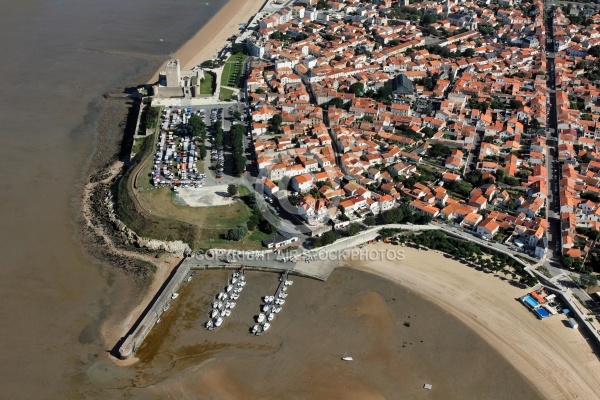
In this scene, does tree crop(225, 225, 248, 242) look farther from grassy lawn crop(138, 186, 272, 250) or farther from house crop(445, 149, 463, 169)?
house crop(445, 149, 463, 169)

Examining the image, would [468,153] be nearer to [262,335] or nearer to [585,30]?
[262,335]

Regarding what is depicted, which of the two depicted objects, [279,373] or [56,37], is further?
[56,37]

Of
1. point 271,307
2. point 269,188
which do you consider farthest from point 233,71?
point 271,307

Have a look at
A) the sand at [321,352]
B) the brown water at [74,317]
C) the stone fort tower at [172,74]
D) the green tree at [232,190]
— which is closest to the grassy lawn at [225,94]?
the stone fort tower at [172,74]

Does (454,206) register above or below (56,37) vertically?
below

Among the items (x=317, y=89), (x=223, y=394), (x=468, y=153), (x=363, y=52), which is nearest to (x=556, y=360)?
(x=223, y=394)

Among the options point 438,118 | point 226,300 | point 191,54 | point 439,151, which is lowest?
point 226,300

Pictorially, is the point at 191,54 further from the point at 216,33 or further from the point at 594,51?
the point at 594,51
